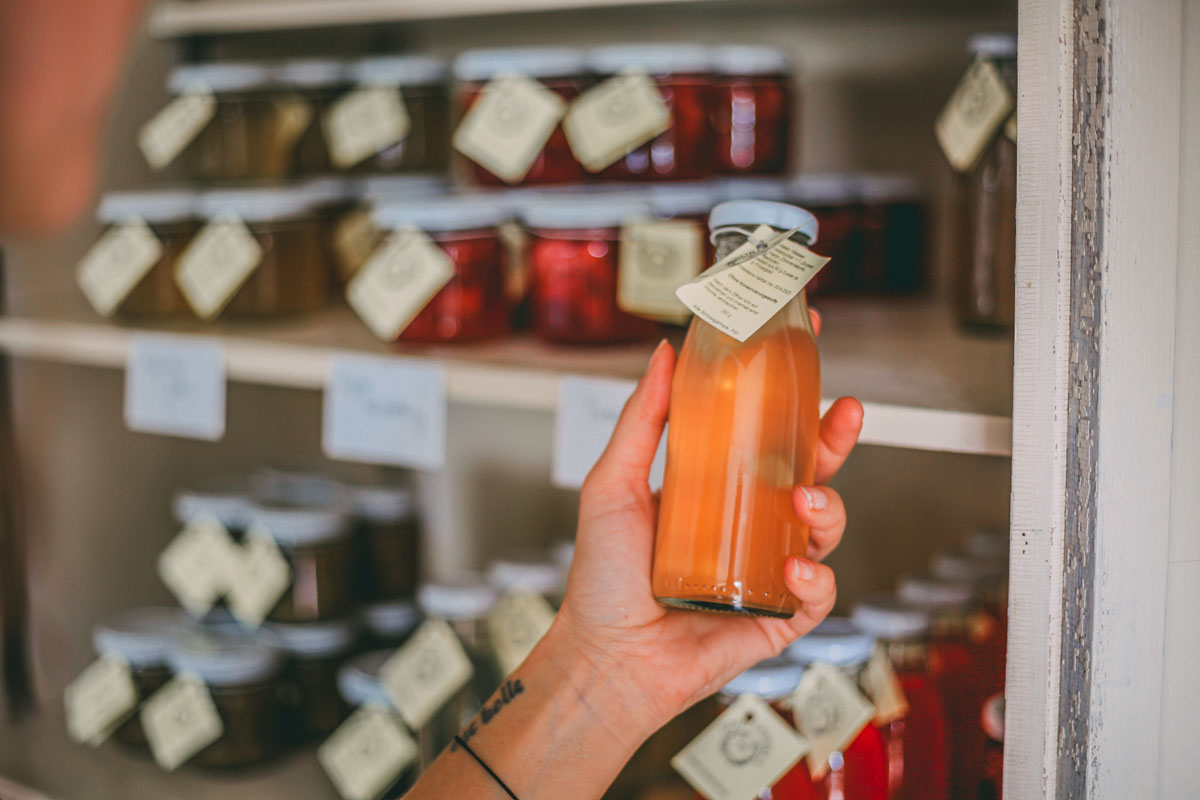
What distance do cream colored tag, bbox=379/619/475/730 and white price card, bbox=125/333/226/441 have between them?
0.31 meters

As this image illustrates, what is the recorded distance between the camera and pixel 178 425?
1.19 meters

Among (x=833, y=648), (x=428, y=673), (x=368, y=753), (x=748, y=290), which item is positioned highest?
(x=748, y=290)

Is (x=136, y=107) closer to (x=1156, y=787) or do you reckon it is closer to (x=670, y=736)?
(x=670, y=736)

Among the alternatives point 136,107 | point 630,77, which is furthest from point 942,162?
point 136,107

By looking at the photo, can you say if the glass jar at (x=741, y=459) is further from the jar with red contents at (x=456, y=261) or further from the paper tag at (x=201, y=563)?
the paper tag at (x=201, y=563)

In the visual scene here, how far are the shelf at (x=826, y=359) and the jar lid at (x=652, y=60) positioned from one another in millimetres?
267

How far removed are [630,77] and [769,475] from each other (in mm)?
525

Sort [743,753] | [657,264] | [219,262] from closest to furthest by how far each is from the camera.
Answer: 1. [743,753]
2. [657,264]
3. [219,262]

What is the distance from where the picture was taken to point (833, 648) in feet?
3.00

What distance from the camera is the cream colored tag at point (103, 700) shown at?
4.36ft

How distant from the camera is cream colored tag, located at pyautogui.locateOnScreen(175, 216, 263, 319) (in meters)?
1.20

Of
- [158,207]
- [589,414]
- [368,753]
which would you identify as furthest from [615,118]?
[368,753]

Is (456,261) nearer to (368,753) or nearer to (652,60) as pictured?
(652,60)

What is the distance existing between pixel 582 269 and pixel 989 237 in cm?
36
